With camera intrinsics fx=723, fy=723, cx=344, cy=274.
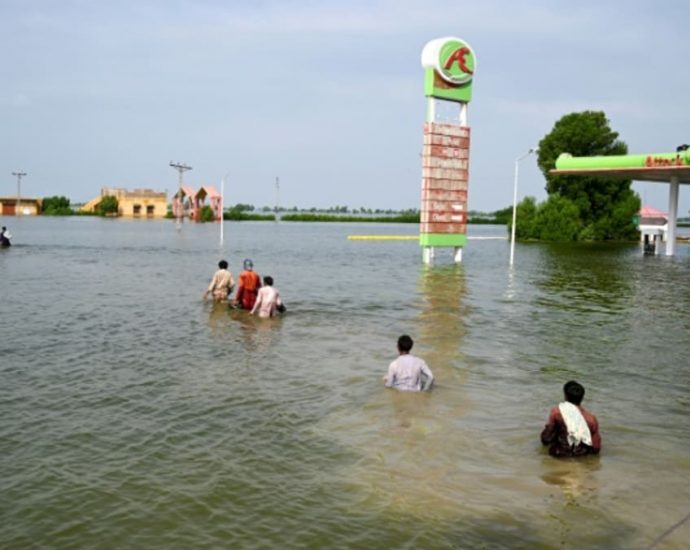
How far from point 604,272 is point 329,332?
26859 mm

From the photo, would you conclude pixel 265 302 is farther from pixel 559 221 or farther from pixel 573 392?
pixel 559 221

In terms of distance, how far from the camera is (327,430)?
1009 centimetres

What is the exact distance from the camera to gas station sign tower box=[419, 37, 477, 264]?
45.8 metres

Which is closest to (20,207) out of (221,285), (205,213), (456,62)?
(205,213)

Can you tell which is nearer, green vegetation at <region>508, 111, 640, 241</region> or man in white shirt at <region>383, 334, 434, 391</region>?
man in white shirt at <region>383, 334, 434, 391</region>

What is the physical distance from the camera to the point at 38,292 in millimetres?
25531

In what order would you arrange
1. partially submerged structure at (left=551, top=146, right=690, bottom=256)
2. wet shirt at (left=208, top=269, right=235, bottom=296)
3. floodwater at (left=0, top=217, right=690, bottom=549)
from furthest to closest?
partially submerged structure at (left=551, top=146, right=690, bottom=256), wet shirt at (left=208, top=269, right=235, bottom=296), floodwater at (left=0, top=217, right=690, bottom=549)

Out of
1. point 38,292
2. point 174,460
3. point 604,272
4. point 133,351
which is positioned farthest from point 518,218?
point 174,460

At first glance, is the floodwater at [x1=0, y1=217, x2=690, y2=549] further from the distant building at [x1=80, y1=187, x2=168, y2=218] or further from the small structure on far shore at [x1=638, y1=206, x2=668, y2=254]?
the distant building at [x1=80, y1=187, x2=168, y2=218]

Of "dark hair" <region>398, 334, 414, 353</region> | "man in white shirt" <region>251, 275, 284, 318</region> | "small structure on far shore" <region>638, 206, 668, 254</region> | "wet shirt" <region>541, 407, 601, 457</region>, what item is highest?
"small structure on far shore" <region>638, 206, 668, 254</region>

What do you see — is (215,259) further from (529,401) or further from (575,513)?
(575,513)

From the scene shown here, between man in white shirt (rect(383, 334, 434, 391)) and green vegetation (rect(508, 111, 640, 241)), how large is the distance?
75340mm

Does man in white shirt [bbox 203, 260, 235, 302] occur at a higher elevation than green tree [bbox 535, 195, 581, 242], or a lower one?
lower

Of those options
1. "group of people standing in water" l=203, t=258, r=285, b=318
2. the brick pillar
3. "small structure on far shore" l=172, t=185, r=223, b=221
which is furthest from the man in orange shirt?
"small structure on far shore" l=172, t=185, r=223, b=221
